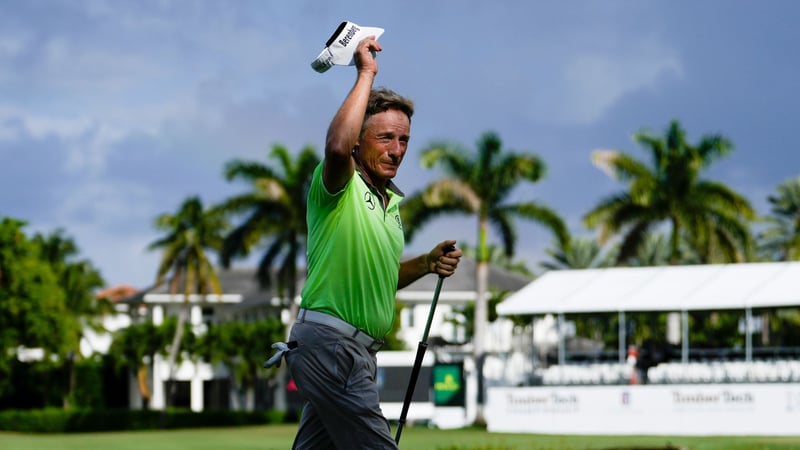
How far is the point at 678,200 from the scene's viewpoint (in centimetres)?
4909

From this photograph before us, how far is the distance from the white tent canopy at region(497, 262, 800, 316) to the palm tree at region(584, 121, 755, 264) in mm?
5228

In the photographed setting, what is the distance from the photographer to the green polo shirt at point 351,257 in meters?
5.03

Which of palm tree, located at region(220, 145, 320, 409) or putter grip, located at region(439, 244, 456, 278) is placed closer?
putter grip, located at region(439, 244, 456, 278)

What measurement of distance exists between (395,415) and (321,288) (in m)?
39.9

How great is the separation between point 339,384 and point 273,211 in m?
53.0

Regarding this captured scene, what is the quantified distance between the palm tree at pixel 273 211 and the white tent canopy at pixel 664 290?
606 inches

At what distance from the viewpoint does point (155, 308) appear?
3445 inches

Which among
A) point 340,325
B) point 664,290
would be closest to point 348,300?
point 340,325

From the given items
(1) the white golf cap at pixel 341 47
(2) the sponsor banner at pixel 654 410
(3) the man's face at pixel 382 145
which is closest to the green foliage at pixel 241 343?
(2) the sponsor banner at pixel 654 410

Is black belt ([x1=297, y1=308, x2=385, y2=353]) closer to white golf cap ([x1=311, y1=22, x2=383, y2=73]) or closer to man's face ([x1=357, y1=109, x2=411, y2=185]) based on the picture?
man's face ([x1=357, y1=109, x2=411, y2=185])

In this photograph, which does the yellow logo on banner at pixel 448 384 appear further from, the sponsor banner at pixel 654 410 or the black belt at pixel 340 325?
the black belt at pixel 340 325

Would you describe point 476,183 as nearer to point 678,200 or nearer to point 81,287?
point 678,200

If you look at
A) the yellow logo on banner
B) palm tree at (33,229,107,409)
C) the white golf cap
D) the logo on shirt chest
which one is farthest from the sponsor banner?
palm tree at (33,229,107,409)

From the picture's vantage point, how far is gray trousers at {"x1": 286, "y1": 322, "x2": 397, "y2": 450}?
16.5ft
